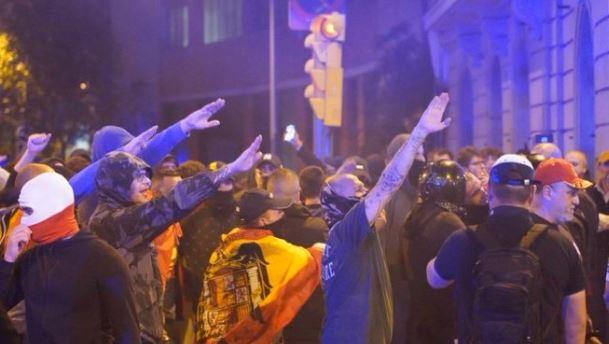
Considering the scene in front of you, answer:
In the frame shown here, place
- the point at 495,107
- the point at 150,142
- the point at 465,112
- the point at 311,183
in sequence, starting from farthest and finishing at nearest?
the point at 465,112, the point at 495,107, the point at 311,183, the point at 150,142

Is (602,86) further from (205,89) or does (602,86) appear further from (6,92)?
(205,89)

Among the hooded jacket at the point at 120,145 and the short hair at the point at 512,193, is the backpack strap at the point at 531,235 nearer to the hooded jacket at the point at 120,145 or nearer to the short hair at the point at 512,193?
the short hair at the point at 512,193

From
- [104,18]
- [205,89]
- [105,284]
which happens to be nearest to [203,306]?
[105,284]

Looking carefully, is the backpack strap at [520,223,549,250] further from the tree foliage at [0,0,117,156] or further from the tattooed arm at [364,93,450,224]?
the tree foliage at [0,0,117,156]

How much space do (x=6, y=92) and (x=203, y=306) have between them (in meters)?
18.9

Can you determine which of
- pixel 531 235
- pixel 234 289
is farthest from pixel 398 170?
pixel 234 289

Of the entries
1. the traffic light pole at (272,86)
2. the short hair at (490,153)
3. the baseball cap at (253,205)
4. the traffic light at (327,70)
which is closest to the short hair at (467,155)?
the short hair at (490,153)

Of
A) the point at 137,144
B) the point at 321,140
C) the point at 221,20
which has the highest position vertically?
the point at 221,20

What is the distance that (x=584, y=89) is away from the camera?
12711 mm

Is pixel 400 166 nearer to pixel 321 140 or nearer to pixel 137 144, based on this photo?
pixel 137 144

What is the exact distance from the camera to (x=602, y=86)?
1111 centimetres

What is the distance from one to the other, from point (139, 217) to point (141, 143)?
1.20 metres

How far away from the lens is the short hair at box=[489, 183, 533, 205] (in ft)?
13.9

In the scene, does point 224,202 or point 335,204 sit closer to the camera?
point 335,204
